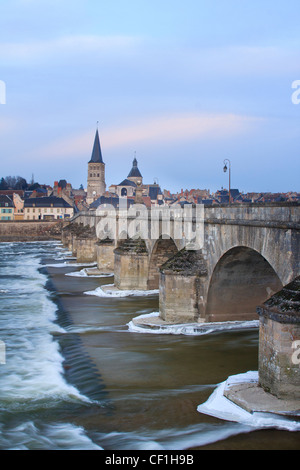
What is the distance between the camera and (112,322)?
19.6 metres

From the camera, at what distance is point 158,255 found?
89.5 feet

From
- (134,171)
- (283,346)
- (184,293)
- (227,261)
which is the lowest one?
(184,293)

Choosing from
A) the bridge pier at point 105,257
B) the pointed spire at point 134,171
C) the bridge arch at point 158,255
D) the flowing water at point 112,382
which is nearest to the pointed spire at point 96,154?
the pointed spire at point 134,171

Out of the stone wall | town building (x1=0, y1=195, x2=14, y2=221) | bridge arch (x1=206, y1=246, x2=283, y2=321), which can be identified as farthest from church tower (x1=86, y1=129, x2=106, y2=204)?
the stone wall

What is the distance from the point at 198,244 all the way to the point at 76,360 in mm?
6019

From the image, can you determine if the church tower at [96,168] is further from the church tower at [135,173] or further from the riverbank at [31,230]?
the riverbank at [31,230]

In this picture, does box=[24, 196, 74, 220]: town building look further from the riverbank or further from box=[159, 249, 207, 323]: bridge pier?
box=[159, 249, 207, 323]: bridge pier

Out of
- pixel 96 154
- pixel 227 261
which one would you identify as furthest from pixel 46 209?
pixel 227 261

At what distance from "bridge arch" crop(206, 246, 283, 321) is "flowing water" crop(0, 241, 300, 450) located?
123 cm

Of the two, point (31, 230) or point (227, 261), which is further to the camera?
point (31, 230)

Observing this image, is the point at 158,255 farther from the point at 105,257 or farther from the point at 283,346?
the point at 283,346

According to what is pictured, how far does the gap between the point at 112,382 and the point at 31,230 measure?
78.8m

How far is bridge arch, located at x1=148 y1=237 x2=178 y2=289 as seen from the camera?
Answer: 26.6m

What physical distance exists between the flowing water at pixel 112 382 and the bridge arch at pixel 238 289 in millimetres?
1233
